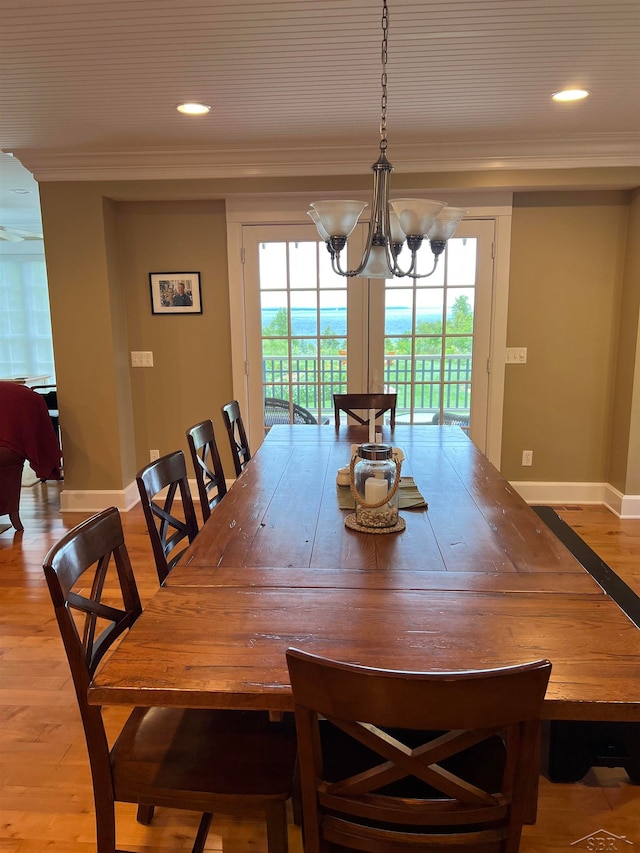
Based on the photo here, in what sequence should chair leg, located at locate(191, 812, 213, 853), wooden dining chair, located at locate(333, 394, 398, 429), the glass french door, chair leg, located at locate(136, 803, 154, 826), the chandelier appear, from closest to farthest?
chair leg, located at locate(191, 812, 213, 853) → chair leg, located at locate(136, 803, 154, 826) → the chandelier → wooden dining chair, located at locate(333, 394, 398, 429) → the glass french door

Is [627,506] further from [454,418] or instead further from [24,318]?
[24,318]

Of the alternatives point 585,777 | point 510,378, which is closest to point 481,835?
point 585,777

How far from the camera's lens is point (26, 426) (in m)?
3.78

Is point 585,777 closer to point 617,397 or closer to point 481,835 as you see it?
point 481,835

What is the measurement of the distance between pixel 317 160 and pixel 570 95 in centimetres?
153

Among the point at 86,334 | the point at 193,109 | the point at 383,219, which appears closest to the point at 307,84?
the point at 193,109

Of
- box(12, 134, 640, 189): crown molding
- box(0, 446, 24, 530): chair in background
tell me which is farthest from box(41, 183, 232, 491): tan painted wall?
box(0, 446, 24, 530): chair in background

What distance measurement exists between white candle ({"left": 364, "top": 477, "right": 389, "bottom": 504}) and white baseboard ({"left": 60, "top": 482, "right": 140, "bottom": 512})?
2.95m

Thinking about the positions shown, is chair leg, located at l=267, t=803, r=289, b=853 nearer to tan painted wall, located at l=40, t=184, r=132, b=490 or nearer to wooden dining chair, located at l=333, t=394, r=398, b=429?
wooden dining chair, located at l=333, t=394, r=398, b=429

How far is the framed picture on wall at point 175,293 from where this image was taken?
429 cm

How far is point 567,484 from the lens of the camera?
4367 mm

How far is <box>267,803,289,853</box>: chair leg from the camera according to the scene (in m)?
1.24

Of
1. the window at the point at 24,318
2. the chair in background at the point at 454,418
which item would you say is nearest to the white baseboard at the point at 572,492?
the chair in background at the point at 454,418

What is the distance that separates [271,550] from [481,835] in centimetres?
87
